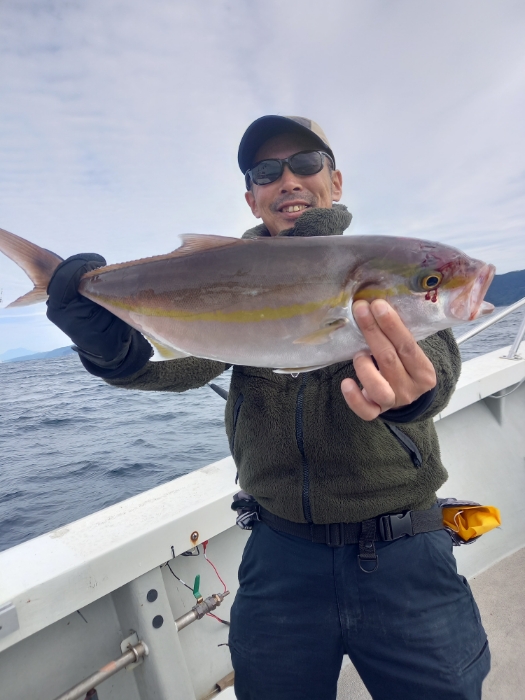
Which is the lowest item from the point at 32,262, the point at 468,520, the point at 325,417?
the point at 468,520

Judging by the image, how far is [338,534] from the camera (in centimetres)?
223

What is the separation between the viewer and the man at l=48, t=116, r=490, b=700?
6.78ft

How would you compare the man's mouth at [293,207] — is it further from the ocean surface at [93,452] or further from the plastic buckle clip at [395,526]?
the ocean surface at [93,452]

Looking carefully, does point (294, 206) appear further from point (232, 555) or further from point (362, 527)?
point (232, 555)

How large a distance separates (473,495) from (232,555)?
2972 mm

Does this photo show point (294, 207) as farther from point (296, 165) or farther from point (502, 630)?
point (502, 630)

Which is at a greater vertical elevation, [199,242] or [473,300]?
[199,242]

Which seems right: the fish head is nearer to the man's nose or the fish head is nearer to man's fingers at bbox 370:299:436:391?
man's fingers at bbox 370:299:436:391

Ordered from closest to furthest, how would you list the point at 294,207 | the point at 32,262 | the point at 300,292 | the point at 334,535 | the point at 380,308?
the point at 380,308, the point at 300,292, the point at 334,535, the point at 32,262, the point at 294,207

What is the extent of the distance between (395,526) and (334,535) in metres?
0.32

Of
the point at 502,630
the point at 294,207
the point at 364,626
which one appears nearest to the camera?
the point at 364,626

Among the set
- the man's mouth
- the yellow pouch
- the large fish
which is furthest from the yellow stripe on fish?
the yellow pouch

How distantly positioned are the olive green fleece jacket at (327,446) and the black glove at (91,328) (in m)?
0.13

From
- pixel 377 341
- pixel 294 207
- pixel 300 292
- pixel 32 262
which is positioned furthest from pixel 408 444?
pixel 32 262
